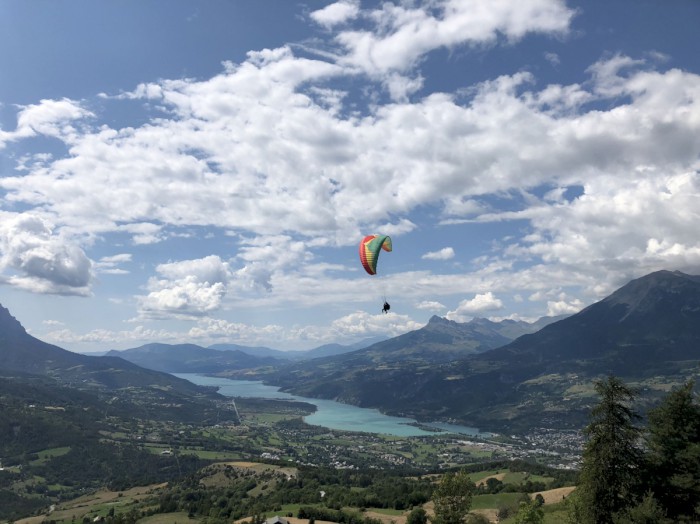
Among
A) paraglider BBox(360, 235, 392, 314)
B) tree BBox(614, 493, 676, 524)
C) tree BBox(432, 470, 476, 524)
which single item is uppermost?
paraglider BBox(360, 235, 392, 314)

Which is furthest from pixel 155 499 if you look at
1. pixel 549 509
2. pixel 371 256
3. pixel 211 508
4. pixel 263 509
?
pixel 371 256

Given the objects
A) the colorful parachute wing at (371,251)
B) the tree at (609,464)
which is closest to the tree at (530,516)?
the tree at (609,464)

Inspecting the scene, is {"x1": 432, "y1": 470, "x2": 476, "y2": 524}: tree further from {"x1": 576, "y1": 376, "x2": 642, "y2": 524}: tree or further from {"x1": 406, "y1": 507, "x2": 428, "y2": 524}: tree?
{"x1": 406, "y1": 507, "x2": 428, "y2": 524}: tree

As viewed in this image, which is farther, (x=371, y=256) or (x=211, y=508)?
(x=211, y=508)

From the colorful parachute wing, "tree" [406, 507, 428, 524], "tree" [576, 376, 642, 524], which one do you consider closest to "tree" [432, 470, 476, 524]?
"tree" [576, 376, 642, 524]

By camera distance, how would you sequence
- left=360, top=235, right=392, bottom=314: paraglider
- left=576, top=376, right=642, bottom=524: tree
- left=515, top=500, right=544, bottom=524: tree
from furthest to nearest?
left=360, top=235, right=392, bottom=314: paraglider
left=515, top=500, right=544, bottom=524: tree
left=576, top=376, right=642, bottom=524: tree

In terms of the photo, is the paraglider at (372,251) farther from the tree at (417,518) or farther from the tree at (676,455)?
the tree at (417,518)

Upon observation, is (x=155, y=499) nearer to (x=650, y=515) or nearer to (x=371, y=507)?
(x=371, y=507)
